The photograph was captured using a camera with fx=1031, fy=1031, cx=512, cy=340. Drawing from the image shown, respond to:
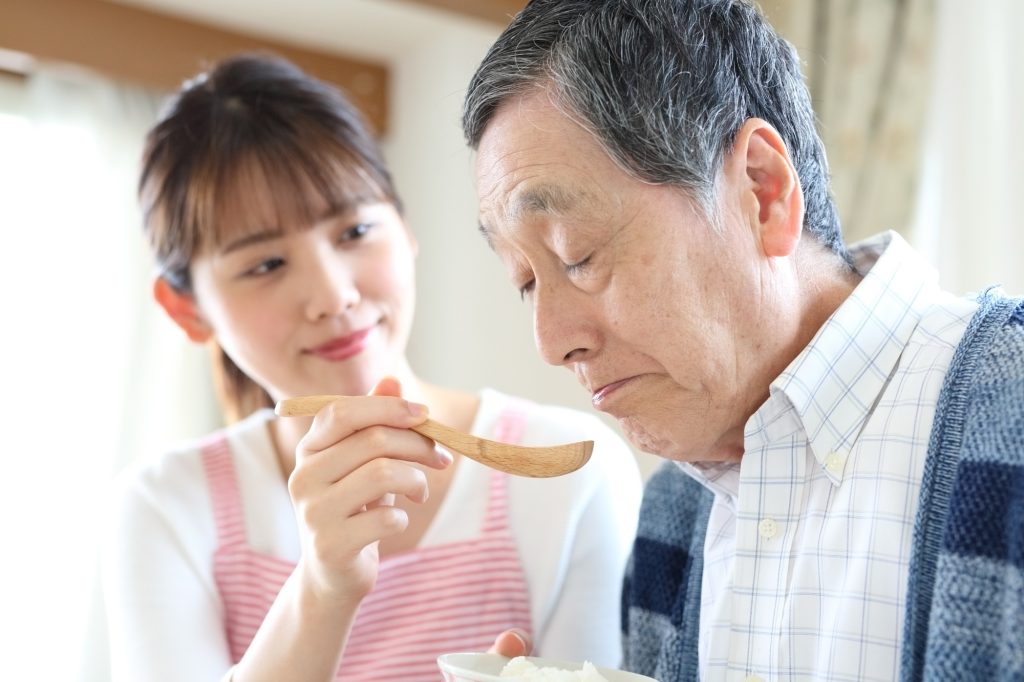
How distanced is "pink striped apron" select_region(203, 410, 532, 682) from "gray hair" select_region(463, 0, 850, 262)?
0.66 metres

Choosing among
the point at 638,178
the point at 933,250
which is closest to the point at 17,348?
the point at 933,250

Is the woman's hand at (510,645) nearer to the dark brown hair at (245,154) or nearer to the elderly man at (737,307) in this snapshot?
the elderly man at (737,307)

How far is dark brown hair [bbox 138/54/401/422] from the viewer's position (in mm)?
1487

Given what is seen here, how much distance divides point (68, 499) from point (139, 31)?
1.61m

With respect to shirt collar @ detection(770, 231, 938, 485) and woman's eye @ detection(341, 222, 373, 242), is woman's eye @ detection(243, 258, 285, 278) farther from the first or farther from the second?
shirt collar @ detection(770, 231, 938, 485)

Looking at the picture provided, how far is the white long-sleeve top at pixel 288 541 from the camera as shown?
1.39 meters

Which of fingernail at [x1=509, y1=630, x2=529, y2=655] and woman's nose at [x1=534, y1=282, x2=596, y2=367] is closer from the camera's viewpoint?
woman's nose at [x1=534, y1=282, x2=596, y2=367]

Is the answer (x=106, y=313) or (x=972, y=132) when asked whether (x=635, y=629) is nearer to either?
(x=972, y=132)

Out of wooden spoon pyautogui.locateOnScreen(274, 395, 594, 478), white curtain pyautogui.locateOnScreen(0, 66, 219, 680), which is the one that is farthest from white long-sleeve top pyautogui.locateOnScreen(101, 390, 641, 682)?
white curtain pyautogui.locateOnScreen(0, 66, 219, 680)

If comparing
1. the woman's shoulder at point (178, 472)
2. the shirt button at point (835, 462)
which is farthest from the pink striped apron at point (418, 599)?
the shirt button at point (835, 462)

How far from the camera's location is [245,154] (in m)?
1.50

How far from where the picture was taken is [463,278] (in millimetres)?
3609

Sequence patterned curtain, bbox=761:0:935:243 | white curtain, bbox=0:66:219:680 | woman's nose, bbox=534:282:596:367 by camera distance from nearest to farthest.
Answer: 1. woman's nose, bbox=534:282:596:367
2. patterned curtain, bbox=761:0:935:243
3. white curtain, bbox=0:66:219:680

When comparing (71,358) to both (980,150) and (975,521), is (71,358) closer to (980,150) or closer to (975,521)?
(980,150)
